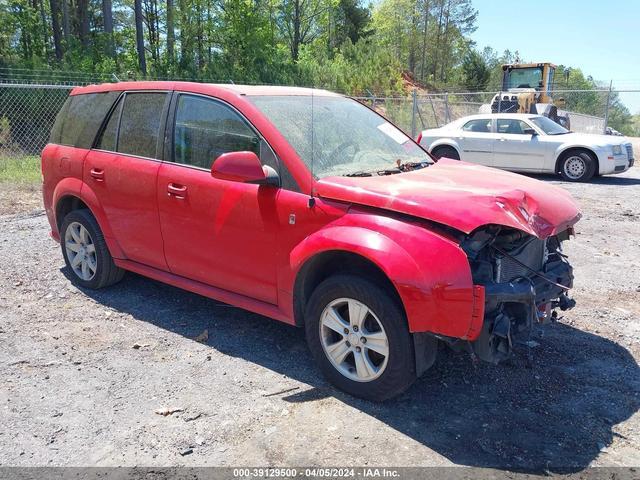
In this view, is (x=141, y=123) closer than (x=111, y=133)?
Yes

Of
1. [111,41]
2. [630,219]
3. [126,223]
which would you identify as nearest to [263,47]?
[111,41]

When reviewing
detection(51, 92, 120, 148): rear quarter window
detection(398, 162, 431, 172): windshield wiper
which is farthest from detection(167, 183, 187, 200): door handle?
detection(398, 162, 431, 172): windshield wiper

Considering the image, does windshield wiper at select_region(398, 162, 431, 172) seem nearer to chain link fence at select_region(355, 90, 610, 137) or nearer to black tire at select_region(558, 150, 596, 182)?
black tire at select_region(558, 150, 596, 182)

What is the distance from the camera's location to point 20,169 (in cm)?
1272

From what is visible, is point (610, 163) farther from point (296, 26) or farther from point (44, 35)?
point (296, 26)

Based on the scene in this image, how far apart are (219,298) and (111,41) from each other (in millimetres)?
21891

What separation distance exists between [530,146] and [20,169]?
1199 centimetres

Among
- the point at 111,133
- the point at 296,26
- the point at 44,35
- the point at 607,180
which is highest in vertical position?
the point at 296,26

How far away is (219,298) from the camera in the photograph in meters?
4.12

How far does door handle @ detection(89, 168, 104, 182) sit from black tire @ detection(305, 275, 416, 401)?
241 cm

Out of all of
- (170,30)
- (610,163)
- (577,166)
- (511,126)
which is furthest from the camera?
(170,30)

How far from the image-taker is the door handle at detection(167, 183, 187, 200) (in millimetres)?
4156

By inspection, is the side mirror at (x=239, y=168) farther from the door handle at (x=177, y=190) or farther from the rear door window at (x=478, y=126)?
the rear door window at (x=478, y=126)

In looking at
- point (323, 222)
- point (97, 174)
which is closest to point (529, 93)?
point (97, 174)
